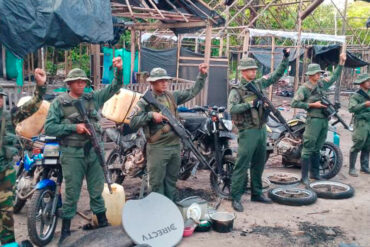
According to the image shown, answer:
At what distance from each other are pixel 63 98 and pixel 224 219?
2.35 m

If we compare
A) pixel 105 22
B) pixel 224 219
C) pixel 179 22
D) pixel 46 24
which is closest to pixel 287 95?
pixel 179 22

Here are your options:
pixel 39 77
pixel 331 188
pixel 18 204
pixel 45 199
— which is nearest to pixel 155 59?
pixel 331 188

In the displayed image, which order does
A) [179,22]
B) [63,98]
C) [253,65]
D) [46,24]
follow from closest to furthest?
1. [63,98]
2. [253,65]
3. [46,24]
4. [179,22]

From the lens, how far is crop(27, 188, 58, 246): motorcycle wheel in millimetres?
4082

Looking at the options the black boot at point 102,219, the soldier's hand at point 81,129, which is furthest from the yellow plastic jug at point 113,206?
the soldier's hand at point 81,129

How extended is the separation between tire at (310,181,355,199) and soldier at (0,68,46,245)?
14.3ft

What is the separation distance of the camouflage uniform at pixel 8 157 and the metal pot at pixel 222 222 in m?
2.24

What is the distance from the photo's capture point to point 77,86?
14.0 ft

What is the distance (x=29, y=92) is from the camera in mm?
8203

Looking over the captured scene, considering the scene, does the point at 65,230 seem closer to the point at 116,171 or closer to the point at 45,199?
the point at 45,199

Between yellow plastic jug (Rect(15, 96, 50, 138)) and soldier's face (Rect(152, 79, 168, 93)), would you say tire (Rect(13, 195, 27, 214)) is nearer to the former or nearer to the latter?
yellow plastic jug (Rect(15, 96, 50, 138))

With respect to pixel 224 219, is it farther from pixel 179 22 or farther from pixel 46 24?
pixel 179 22

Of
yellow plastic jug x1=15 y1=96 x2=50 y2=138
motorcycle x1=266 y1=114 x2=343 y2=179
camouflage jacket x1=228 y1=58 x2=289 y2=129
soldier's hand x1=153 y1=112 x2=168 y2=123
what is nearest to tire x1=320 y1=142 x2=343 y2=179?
motorcycle x1=266 y1=114 x2=343 y2=179

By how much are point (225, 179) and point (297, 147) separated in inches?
78.4
